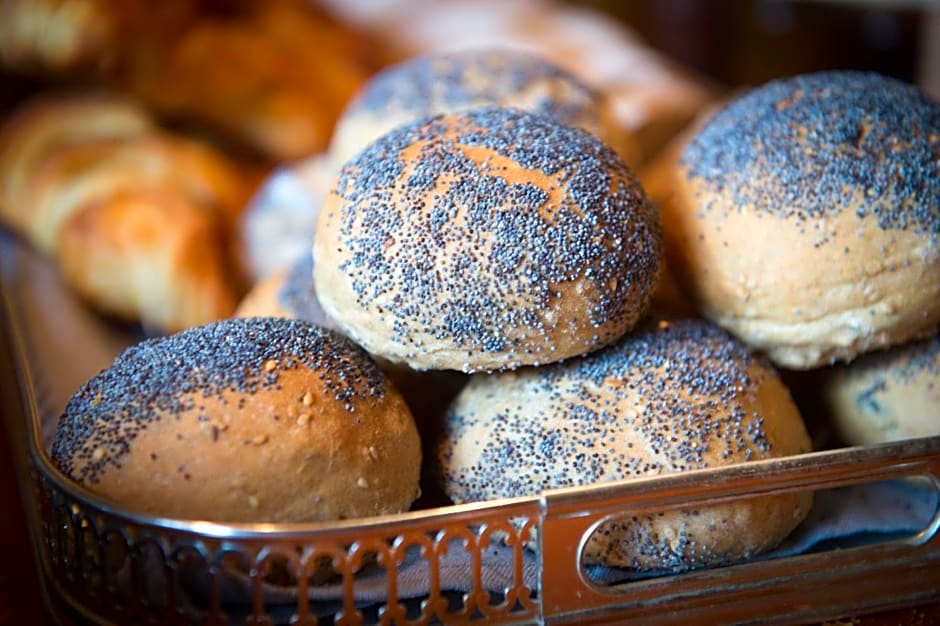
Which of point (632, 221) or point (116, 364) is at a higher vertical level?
point (632, 221)

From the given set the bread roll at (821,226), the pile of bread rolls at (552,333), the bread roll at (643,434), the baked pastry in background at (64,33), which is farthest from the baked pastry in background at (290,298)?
the baked pastry in background at (64,33)

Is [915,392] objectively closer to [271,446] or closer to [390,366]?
[390,366]

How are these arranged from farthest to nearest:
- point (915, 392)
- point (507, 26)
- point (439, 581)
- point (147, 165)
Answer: point (507, 26) < point (147, 165) < point (915, 392) < point (439, 581)

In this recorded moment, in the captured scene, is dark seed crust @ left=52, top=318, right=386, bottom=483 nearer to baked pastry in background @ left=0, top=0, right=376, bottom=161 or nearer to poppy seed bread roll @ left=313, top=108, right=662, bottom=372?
poppy seed bread roll @ left=313, top=108, right=662, bottom=372

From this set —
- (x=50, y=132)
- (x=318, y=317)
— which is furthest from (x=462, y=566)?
(x=50, y=132)

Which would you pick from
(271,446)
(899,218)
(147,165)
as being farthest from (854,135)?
(147,165)

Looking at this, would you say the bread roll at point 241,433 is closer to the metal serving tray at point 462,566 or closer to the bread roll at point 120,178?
the metal serving tray at point 462,566

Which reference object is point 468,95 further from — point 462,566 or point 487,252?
point 462,566
